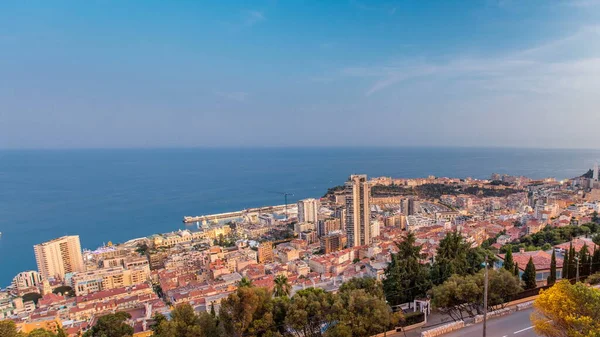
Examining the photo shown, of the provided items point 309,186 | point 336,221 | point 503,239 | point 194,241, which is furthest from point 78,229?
point 503,239

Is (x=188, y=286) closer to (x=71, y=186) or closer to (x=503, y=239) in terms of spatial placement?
(x=503, y=239)

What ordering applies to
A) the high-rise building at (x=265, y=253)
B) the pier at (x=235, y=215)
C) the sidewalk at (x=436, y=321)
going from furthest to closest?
the pier at (x=235, y=215)
the high-rise building at (x=265, y=253)
the sidewalk at (x=436, y=321)

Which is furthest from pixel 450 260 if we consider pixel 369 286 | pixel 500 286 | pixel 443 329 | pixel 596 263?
pixel 596 263

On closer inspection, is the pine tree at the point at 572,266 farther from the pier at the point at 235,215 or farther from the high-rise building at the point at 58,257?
the pier at the point at 235,215

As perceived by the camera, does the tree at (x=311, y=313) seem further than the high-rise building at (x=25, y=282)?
No

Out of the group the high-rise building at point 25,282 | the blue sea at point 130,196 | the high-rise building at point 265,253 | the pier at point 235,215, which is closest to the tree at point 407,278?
the high-rise building at point 265,253

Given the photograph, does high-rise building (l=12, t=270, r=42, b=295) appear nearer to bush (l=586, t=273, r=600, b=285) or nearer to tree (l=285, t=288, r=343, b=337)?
tree (l=285, t=288, r=343, b=337)
